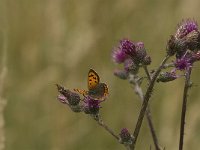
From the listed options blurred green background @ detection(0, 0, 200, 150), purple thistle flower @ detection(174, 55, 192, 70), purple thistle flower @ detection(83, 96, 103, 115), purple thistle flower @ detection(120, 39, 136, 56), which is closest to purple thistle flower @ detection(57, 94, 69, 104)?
purple thistle flower @ detection(83, 96, 103, 115)

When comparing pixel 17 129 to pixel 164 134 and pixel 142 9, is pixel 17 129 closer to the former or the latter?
pixel 164 134

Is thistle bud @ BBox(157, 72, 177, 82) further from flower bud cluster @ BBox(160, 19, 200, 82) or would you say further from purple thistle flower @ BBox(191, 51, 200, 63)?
purple thistle flower @ BBox(191, 51, 200, 63)

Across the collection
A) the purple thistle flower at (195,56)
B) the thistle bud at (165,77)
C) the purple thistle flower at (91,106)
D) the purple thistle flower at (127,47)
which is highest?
the purple thistle flower at (127,47)

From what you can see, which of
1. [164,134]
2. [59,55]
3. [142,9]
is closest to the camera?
[164,134]

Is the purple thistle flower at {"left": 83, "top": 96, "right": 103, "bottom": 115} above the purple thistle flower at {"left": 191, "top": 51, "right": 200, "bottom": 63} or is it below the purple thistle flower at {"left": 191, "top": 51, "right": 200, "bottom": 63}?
below

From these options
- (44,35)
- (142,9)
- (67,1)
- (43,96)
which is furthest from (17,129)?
(142,9)

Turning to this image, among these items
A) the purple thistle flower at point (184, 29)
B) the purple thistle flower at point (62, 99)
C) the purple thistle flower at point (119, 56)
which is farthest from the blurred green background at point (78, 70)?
the purple thistle flower at point (62, 99)

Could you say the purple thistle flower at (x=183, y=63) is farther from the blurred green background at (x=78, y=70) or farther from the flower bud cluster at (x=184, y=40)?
the blurred green background at (x=78, y=70)

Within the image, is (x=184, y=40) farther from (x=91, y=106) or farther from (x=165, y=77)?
(x=91, y=106)
